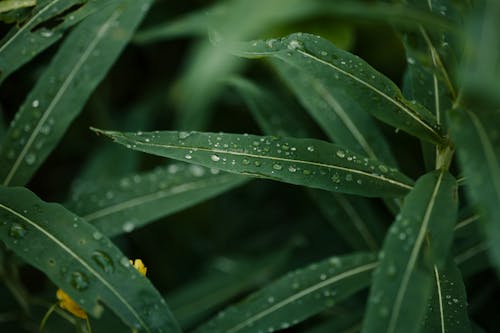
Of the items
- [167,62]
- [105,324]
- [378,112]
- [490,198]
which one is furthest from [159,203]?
[167,62]

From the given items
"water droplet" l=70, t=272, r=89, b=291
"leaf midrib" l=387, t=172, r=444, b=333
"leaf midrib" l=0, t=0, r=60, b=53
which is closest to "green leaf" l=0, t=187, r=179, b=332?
"water droplet" l=70, t=272, r=89, b=291

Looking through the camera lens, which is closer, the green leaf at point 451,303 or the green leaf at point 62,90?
the green leaf at point 451,303

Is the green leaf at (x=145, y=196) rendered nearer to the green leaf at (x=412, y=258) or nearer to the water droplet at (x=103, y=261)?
the water droplet at (x=103, y=261)

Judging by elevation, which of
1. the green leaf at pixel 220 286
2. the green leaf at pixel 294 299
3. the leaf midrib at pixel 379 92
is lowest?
the green leaf at pixel 220 286

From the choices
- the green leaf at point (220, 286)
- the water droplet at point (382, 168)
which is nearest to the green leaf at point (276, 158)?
the water droplet at point (382, 168)

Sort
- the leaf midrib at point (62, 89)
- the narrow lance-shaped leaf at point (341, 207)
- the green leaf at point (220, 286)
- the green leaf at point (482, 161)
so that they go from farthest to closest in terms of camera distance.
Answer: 1. the green leaf at point (220, 286)
2. the narrow lance-shaped leaf at point (341, 207)
3. the leaf midrib at point (62, 89)
4. the green leaf at point (482, 161)
